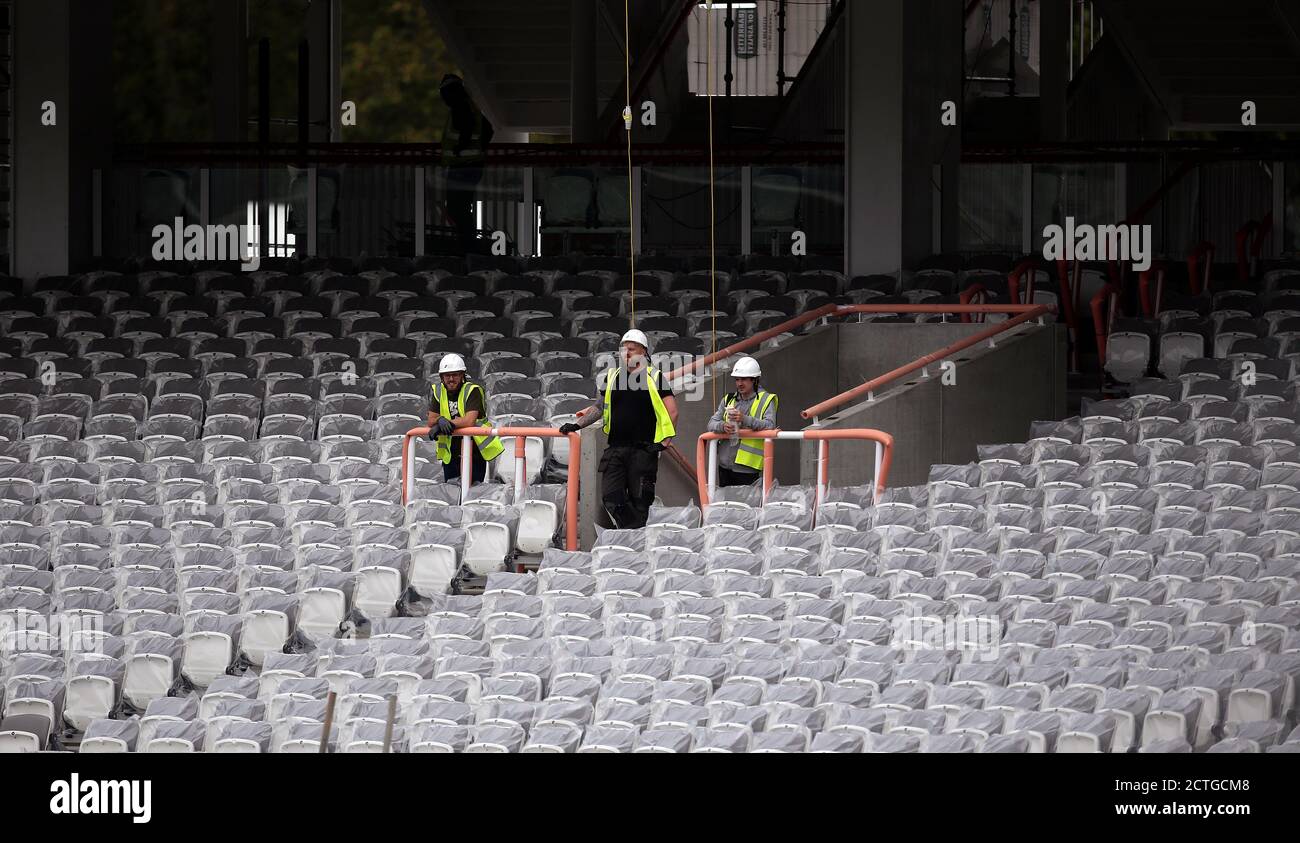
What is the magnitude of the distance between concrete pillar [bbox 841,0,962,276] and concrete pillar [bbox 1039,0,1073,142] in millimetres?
8470

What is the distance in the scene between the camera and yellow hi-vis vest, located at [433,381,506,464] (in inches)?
536

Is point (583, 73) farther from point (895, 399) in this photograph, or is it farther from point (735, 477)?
point (735, 477)

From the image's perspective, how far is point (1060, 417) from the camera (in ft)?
50.9

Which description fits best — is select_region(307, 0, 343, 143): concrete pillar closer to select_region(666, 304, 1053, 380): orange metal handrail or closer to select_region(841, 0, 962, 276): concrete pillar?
select_region(841, 0, 962, 276): concrete pillar

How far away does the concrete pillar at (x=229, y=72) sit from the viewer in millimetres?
27094

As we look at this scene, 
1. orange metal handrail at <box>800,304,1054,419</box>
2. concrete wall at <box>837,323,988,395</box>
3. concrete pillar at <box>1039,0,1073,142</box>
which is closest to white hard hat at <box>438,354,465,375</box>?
orange metal handrail at <box>800,304,1054,419</box>

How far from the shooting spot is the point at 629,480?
13000mm

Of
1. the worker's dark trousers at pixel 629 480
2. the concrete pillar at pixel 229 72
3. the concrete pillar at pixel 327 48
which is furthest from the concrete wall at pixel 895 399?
the concrete pillar at pixel 327 48

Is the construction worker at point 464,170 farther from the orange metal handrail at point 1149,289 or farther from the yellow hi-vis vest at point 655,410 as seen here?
the yellow hi-vis vest at point 655,410

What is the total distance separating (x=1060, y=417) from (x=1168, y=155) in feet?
24.8
